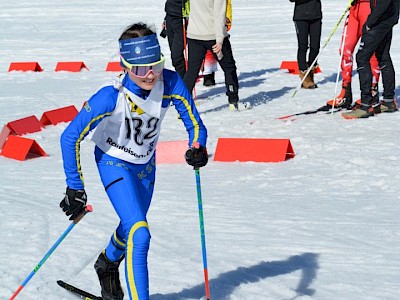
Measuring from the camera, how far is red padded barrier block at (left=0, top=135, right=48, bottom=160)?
760 centimetres

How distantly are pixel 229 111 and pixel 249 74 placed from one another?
3.38 meters

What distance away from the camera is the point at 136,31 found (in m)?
3.72

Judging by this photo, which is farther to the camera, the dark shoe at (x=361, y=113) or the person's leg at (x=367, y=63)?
the dark shoe at (x=361, y=113)

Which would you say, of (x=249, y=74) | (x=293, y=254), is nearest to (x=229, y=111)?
(x=249, y=74)

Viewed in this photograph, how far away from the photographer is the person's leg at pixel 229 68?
30.3 ft

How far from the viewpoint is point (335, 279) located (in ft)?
14.1

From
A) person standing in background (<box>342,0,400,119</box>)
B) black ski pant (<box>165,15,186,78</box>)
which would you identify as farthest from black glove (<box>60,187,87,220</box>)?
black ski pant (<box>165,15,186,78</box>)

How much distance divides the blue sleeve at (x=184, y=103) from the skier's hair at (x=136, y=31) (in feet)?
0.84

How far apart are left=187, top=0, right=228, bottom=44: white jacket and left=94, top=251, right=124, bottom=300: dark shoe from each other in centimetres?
517

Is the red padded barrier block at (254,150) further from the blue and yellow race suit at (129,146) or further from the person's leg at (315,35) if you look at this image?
the person's leg at (315,35)

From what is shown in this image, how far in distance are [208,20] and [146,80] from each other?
5.39m

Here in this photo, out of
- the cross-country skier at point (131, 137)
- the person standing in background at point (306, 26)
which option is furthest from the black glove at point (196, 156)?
the person standing in background at point (306, 26)

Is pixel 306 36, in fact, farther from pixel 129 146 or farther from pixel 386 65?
pixel 129 146

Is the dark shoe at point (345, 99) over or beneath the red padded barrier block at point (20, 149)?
beneath
